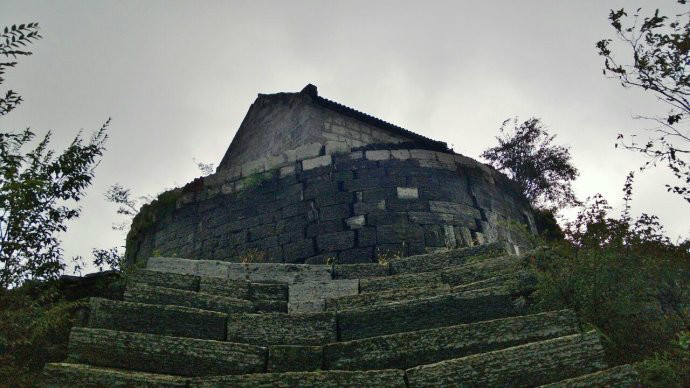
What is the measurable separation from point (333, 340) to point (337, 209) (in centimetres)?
489

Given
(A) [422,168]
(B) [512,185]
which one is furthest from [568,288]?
(B) [512,185]

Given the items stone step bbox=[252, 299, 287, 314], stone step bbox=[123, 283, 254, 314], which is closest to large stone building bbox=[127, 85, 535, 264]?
stone step bbox=[252, 299, 287, 314]

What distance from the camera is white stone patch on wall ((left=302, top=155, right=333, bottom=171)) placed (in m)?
8.90

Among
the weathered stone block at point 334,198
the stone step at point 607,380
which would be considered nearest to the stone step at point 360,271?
the stone step at point 607,380

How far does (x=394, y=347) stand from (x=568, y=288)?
1182 mm

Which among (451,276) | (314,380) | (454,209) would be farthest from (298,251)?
(314,380)

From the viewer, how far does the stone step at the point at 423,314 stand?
3.53 m

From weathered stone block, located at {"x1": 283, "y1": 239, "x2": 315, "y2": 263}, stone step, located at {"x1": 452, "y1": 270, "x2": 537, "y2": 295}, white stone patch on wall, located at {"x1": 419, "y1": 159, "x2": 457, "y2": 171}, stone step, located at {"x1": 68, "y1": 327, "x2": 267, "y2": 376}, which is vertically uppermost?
white stone patch on wall, located at {"x1": 419, "y1": 159, "x2": 457, "y2": 171}

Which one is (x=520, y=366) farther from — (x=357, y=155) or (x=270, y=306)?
(x=357, y=155)

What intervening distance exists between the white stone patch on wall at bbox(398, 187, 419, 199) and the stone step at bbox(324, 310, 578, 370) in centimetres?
520

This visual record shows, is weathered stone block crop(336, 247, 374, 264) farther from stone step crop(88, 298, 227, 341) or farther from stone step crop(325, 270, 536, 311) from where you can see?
stone step crop(88, 298, 227, 341)

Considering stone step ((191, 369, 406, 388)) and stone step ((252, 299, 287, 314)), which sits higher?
stone step ((252, 299, 287, 314))

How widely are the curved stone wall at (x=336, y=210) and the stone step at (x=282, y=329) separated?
4151 mm

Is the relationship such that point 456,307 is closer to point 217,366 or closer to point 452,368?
point 452,368
